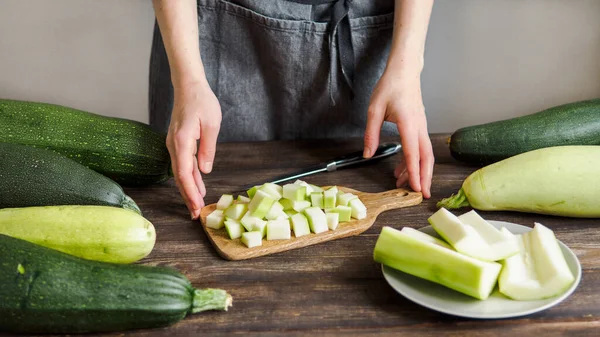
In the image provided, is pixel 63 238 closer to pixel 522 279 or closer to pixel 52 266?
pixel 52 266

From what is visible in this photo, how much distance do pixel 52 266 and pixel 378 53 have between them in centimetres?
137

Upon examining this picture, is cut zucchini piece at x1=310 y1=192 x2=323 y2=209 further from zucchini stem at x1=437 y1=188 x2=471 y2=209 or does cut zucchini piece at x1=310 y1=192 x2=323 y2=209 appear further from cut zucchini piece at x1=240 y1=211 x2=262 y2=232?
zucchini stem at x1=437 y1=188 x2=471 y2=209

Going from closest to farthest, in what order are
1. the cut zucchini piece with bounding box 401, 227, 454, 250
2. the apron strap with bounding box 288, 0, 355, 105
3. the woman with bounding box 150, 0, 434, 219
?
the cut zucchini piece with bounding box 401, 227, 454, 250 → the woman with bounding box 150, 0, 434, 219 → the apron strap with bounding box 288, 0, 355, 105

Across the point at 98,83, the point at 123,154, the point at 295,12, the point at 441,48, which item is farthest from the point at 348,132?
the point at 98,83

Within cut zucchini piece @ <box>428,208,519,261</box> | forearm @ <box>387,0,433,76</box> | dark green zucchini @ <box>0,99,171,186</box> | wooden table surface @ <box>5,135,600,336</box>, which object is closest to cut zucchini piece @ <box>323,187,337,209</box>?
wooden table surface @ <box>5,135,600,336</box>

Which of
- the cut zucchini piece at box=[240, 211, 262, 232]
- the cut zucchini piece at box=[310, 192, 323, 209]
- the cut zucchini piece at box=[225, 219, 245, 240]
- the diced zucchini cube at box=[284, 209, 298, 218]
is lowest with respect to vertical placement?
the cut zucchini piece at box=[225, 219, 245, 240]

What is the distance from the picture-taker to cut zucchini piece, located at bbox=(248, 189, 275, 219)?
64.5 inches

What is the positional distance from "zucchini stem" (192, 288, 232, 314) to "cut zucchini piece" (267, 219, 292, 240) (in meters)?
0.29

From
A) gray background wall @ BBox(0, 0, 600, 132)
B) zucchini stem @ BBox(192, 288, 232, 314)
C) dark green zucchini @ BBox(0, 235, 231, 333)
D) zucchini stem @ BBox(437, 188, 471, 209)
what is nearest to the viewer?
dark green zucchini @ BBox(0, 235, 231, 333)

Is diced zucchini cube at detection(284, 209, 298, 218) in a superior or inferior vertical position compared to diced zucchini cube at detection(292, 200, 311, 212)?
inferior

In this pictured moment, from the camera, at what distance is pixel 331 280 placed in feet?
4.75

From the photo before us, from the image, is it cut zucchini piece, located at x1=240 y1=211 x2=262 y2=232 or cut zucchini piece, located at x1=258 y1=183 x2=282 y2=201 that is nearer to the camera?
cut zucchini piece, located at x1=240 y1=211 x2=262 y2=232

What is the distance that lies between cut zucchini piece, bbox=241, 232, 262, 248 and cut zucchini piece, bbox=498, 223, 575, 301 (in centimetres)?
54

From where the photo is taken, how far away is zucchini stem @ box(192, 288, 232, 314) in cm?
131
